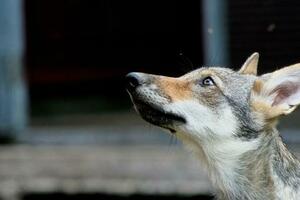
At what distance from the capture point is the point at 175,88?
6348 millimetres

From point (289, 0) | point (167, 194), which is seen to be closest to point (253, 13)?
point (289, 0)

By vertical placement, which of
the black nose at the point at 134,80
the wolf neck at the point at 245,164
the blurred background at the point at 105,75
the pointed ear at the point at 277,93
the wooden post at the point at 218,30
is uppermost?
the black nose at the point at 134,80

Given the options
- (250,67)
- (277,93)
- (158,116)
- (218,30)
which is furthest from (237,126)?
(218,30)

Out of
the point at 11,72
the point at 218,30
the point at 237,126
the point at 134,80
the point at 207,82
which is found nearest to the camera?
the point at 134,80

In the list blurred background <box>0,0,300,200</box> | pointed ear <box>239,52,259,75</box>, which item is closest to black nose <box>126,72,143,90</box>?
pointed ear <box>239,52,259,75</box>

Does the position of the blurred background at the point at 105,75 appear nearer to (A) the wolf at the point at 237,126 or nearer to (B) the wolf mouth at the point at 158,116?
(A) the wolf at the point at 237,126

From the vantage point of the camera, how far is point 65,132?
11602mm

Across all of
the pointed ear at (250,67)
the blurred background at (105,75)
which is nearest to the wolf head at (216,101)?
the pointed ear at (250,67)

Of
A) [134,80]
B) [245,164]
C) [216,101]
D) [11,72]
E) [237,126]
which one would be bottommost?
[11,72]

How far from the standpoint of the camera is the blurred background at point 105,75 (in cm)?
1038

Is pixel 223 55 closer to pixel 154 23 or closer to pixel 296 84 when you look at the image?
pixel 154 23

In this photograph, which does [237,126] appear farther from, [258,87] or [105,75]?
[105,75]

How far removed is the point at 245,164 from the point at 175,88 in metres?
0.55

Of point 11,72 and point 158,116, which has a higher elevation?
point 158,116
